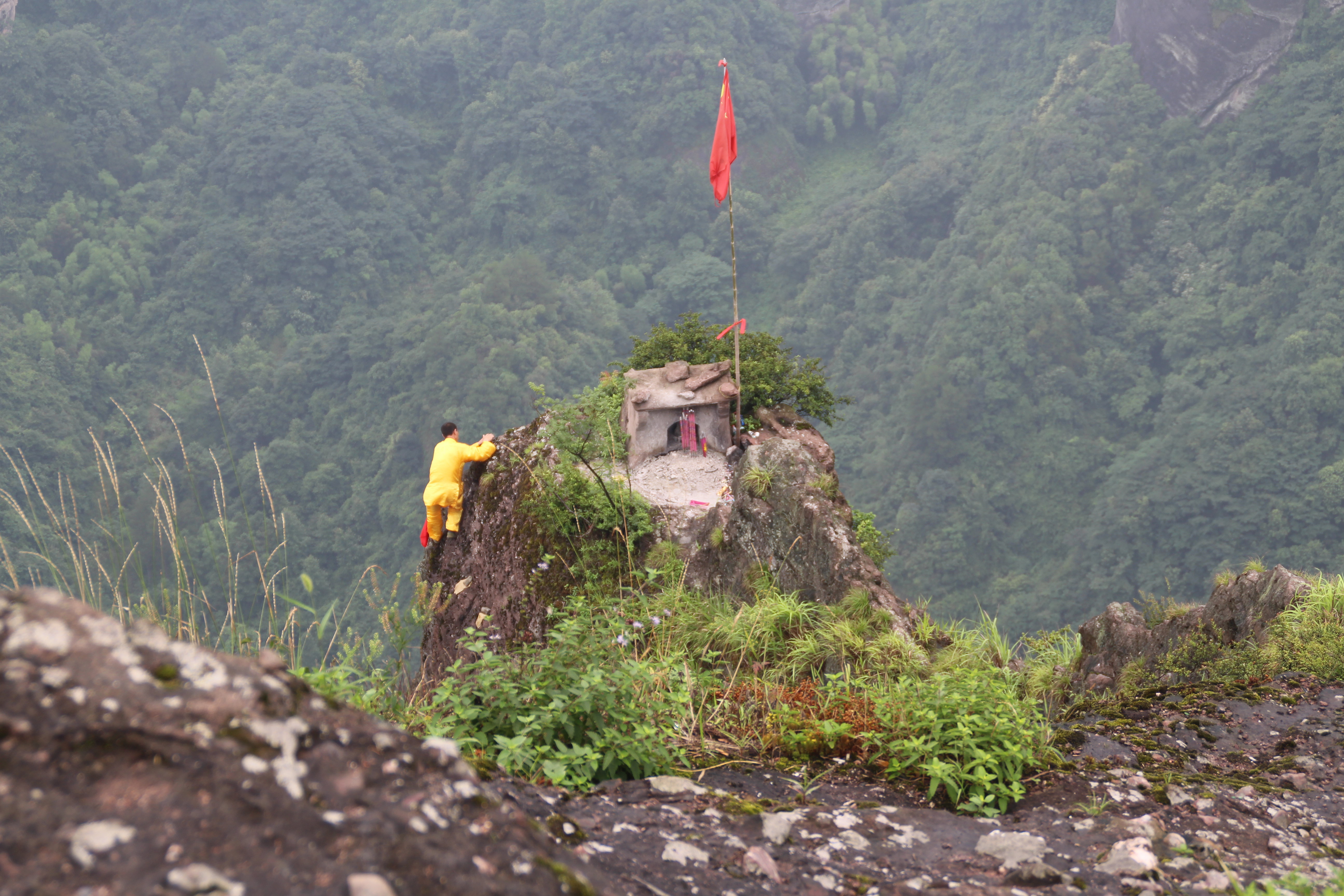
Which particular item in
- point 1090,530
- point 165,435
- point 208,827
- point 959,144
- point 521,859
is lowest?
point 1090,530

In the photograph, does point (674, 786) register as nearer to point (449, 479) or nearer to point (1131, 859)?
point (1131, 859)

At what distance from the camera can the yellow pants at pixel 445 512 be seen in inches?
352

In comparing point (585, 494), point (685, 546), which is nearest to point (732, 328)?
point (685, 546)

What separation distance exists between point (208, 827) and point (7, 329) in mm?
64110

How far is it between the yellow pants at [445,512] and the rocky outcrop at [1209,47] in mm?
62980

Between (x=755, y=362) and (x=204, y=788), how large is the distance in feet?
32.3

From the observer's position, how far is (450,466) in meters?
8.72

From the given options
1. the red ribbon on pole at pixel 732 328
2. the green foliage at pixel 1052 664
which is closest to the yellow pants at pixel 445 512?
the red ribbon on pole at pixel 732 328

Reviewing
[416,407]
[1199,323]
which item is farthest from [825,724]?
[1199,323]

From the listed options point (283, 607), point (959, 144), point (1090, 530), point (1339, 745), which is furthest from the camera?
point (959, 144)

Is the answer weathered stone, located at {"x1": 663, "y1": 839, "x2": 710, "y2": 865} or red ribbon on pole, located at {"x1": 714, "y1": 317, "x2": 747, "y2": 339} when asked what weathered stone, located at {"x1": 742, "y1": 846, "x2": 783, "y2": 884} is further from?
red ribbon on pole, located at {"x1": 714, "y1": 317, "x2": 747, "y2": 339}

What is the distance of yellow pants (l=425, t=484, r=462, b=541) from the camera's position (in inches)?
352

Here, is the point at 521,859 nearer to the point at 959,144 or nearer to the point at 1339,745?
the point at 1339,745

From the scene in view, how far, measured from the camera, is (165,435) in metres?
52.2
